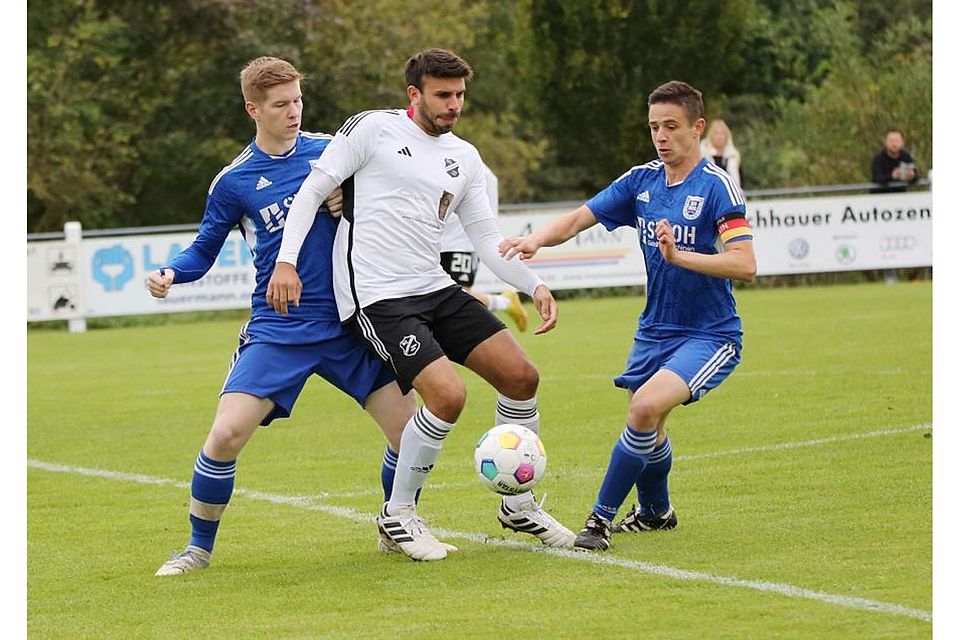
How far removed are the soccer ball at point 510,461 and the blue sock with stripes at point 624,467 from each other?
0.30 m

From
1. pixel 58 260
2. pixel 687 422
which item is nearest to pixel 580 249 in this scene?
pixel 58 260

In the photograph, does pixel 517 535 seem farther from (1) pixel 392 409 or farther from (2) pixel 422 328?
(2) pixel 422 328

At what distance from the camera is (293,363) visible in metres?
6.62

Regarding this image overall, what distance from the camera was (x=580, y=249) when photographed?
70.4ft

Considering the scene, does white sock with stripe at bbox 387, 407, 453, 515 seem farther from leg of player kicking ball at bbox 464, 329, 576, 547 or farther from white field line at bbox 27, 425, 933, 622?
white field line at bbox 27, 425, 933, 622

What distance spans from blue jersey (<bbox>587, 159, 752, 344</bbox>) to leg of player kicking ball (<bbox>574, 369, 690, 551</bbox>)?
0.35m

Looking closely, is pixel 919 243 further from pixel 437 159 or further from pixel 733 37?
pixel 437 159

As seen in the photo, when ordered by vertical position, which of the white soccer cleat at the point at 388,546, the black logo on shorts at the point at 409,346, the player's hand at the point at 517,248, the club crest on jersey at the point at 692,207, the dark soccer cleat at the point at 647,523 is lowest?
the white soccer cleat at the point at 388,546

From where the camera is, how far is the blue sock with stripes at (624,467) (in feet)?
21.6

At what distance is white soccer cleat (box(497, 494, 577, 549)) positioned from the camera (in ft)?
22.1

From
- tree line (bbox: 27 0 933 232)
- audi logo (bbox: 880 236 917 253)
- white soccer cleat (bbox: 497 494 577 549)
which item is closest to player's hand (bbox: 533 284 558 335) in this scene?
white soccer cleat (bbox: 497 494 577 549)

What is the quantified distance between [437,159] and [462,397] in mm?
1043

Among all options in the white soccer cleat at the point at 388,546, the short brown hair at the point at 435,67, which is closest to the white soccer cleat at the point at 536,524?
the white soccer cleat at the point at 388,546

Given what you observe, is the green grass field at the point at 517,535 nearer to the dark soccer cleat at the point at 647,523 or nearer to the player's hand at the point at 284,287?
the dark soccer cleat at the point at 647,523
